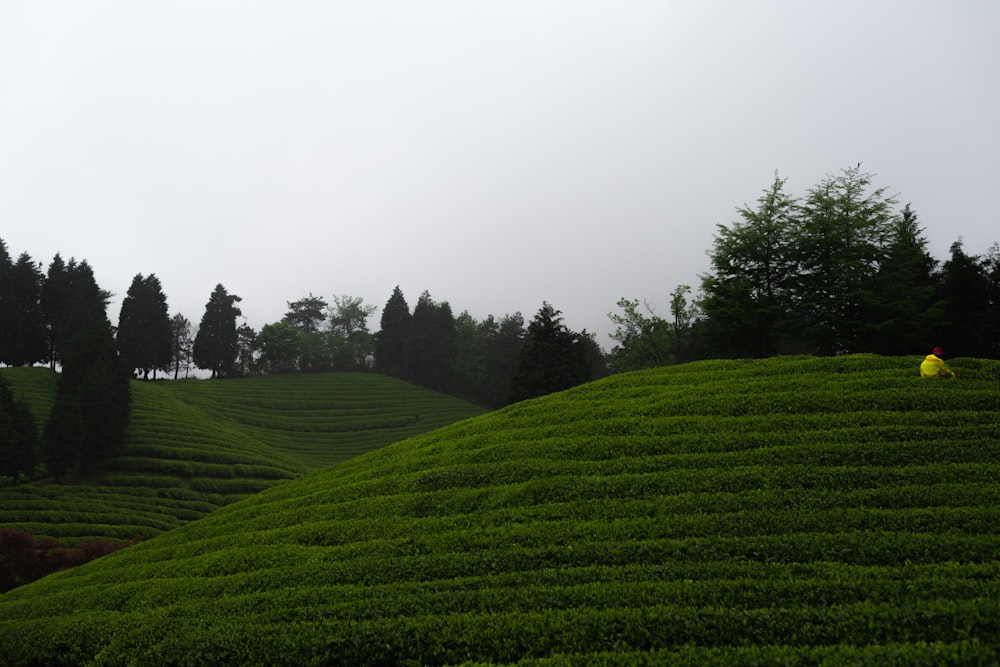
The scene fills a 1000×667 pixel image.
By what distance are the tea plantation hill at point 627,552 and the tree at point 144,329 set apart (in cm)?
6727

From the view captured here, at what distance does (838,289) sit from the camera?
103 feet

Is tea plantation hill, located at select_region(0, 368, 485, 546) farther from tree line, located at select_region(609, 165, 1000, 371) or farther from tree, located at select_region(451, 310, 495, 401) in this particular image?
tree line, located at select_region(609, 165, 1000, 371)

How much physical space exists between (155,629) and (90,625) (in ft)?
7.61

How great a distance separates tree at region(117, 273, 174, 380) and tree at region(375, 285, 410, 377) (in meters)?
35.2

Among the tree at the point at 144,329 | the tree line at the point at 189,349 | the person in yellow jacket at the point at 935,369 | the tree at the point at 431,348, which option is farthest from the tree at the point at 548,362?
the tree at the point at 144,329

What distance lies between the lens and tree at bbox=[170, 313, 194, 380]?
95438mm

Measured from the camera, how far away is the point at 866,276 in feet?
104

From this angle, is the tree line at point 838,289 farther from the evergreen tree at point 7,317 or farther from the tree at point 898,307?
the evergreen tree at point 7,317

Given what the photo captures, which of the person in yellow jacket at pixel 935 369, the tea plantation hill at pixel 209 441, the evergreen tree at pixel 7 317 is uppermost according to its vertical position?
the evergreen tree at pixel 7 317

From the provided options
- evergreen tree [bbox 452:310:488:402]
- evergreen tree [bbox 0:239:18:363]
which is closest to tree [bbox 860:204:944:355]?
evergreen tree [bbox 452:310:488:402]

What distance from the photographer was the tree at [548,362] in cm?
5031

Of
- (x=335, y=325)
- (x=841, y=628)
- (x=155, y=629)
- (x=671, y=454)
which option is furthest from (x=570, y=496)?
(x=335, y=325)

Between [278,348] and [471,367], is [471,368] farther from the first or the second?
[278,348]

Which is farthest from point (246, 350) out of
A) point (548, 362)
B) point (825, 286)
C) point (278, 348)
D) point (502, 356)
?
point (825, 286)
